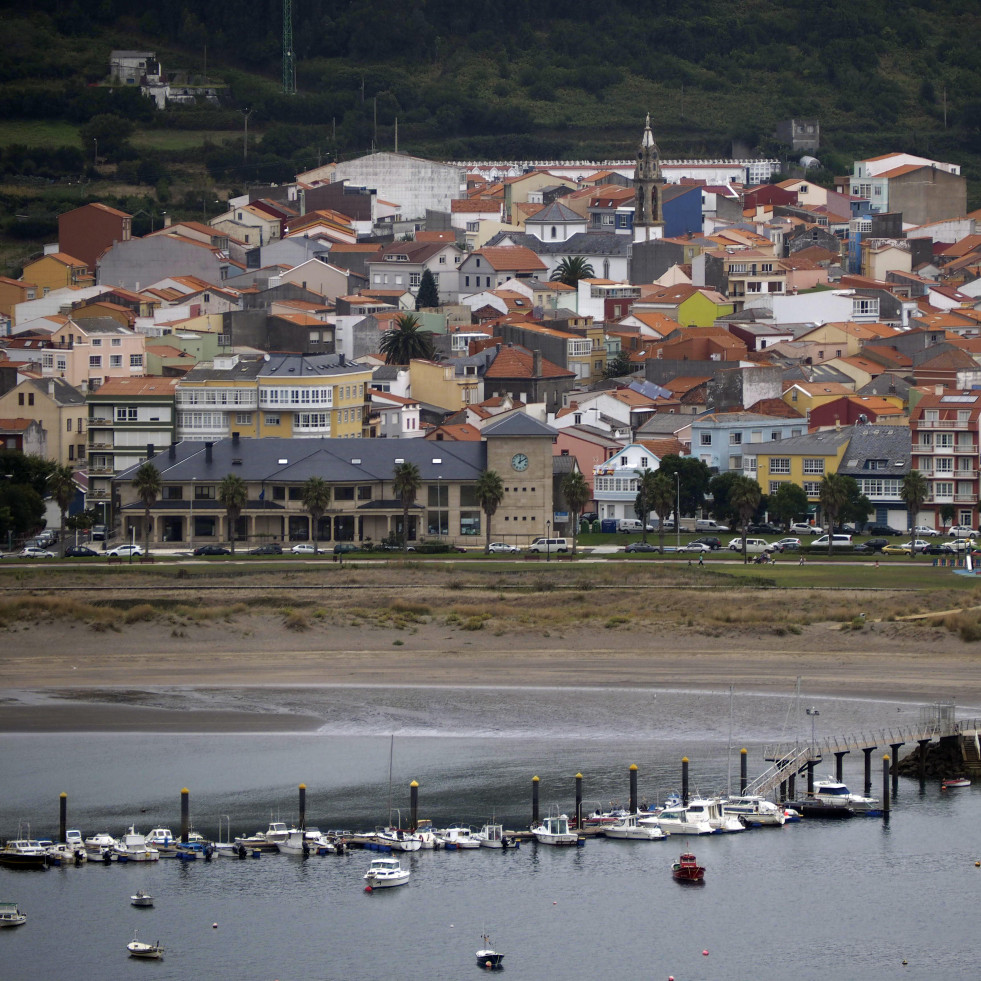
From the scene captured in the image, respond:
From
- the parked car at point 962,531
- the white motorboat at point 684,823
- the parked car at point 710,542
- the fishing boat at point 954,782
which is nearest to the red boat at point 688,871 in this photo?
the white motorboat at point 684,823

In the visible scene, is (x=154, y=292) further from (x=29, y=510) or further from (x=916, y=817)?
(x=916, y=817)

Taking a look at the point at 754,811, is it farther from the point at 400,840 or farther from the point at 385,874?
the point at 385,874

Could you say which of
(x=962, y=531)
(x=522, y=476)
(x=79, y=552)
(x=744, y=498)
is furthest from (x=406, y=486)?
(x=962, y=531)

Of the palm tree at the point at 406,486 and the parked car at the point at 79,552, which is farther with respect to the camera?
the palm tree at the point at 406,486

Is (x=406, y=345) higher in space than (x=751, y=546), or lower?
higher

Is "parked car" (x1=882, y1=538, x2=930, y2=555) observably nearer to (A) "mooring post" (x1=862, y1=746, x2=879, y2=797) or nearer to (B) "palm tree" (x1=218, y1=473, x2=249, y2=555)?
(B) "palm tree" (x1=218, y1=473, x2=249, y2=555)

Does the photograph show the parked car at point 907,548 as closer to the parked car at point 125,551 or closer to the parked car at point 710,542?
the parked car at point 710,542
